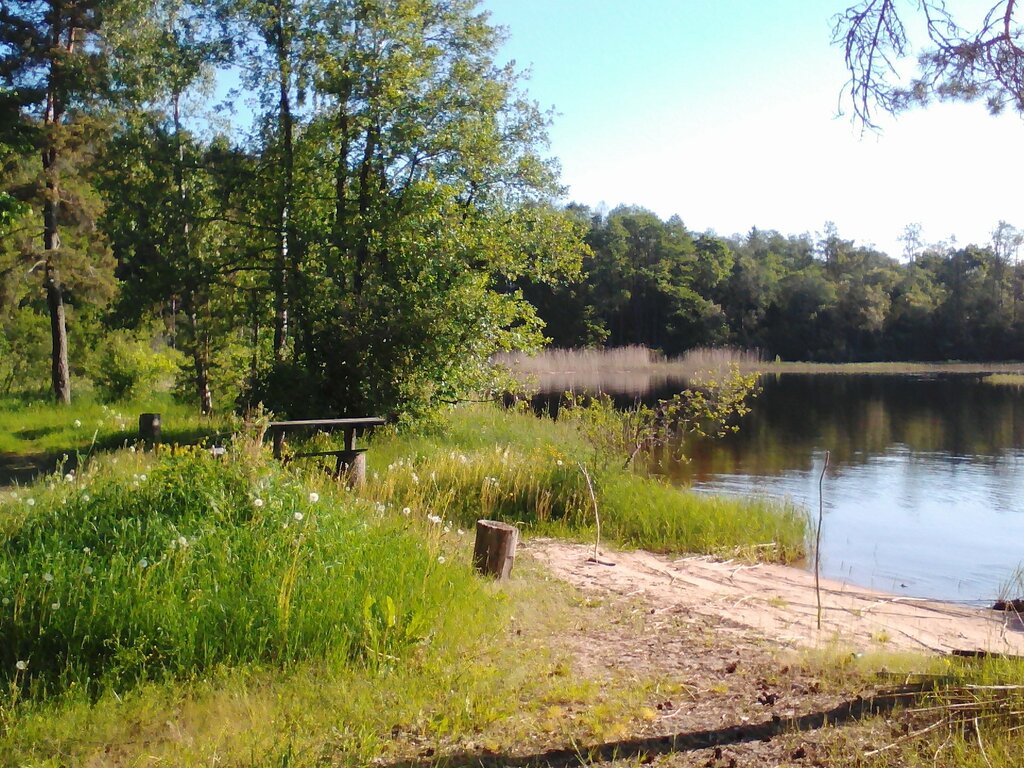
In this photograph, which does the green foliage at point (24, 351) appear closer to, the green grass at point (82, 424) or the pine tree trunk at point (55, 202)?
the green grass at point (82, 424)

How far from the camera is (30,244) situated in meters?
18.7

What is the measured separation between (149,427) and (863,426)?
21.6m

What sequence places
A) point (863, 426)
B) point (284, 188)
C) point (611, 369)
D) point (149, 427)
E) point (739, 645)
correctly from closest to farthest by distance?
point (739, 645) → point (149, 427) → point (284, 188) → point (863, 426) → point (611, 369)

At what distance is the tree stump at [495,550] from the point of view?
6.95 metres

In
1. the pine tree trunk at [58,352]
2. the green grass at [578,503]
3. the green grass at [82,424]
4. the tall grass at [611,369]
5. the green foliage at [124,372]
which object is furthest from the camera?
the tall grass at [611,369]

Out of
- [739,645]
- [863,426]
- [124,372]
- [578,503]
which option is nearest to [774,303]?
[863,426]

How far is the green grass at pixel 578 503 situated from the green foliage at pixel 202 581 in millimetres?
3119

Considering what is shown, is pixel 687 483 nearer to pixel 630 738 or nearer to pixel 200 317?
pixel 200 317

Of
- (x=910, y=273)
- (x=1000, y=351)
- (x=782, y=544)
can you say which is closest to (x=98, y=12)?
(x=782, y=544)

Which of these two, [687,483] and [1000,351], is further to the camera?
[1000,351]

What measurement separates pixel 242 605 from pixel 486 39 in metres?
13.7

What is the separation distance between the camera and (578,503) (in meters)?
10.8

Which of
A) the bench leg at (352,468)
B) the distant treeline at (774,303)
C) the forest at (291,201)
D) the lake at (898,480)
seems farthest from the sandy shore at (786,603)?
the distant treeline at (774,303)

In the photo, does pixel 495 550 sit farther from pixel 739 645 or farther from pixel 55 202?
pixel 55 202
